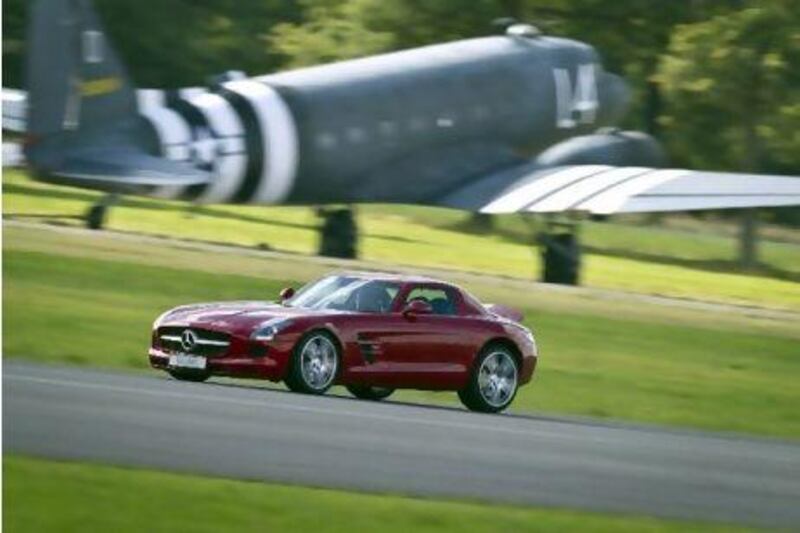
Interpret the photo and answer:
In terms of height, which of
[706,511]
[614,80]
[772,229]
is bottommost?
[706,511]

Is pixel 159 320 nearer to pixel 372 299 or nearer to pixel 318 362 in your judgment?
pixel 318 362

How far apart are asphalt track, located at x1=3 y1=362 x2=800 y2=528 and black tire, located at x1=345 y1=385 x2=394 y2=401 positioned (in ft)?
0.26

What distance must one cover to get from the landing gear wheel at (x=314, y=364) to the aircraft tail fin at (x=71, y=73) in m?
1.69

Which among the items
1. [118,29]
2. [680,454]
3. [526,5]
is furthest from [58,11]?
[680,454]

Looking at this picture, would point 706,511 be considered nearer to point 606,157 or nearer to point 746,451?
point 746,451

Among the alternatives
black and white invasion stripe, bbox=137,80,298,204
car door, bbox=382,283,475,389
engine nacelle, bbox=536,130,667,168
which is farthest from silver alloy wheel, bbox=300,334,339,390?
engine nacelle, bbox=536,130,667,168

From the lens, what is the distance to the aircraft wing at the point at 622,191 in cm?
1341

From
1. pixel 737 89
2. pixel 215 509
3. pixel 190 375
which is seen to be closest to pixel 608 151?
pixel 737 89

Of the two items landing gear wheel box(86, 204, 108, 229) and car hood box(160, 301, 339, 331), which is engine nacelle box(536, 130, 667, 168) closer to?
car hood box(160, 301, 339, 331)

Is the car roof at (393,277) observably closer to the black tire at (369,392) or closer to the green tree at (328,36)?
the black tire at (369,392)

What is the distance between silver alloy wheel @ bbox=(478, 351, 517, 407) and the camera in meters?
12.6

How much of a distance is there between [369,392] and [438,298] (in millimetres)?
674

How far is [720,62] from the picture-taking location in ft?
44.0

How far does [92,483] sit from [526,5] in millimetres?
6114
